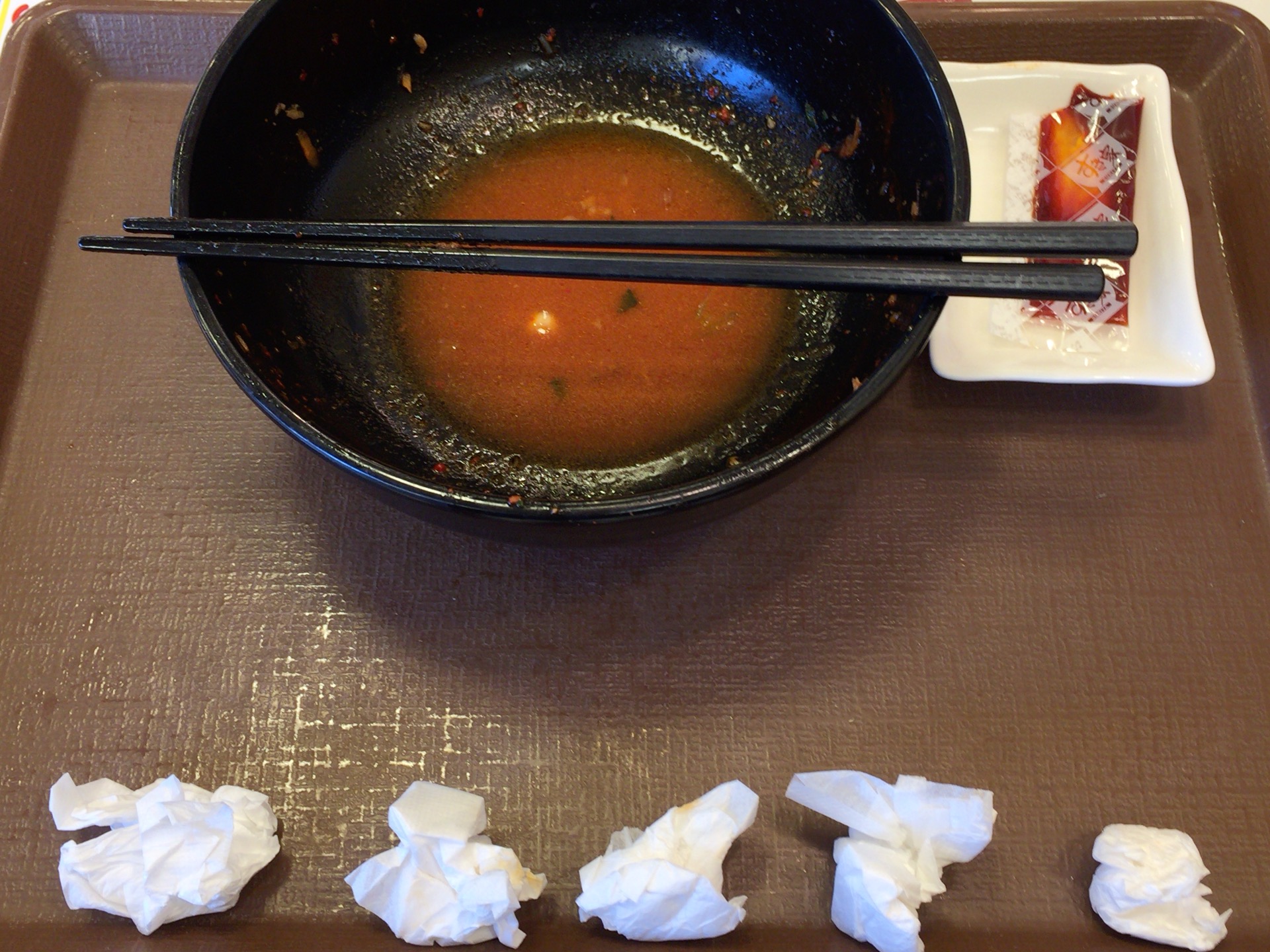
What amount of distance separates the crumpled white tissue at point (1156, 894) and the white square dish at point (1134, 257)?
1.79 feet

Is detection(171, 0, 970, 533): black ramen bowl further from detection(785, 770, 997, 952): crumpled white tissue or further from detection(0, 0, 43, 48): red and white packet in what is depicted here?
detection(0, 0, 43, 48): red and white packet

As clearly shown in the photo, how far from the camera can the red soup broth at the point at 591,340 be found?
1086 mm

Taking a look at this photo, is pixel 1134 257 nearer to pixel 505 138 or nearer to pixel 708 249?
pixel 708 249

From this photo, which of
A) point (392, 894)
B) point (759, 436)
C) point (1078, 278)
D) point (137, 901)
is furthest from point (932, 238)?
point (137, 901)

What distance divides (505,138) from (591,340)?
385mm

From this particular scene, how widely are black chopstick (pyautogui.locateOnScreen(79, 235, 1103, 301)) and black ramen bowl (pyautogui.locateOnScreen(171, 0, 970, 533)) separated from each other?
4cm

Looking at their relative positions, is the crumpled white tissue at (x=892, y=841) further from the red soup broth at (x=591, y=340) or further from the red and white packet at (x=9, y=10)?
the red and white packet at (x=9, y=10)

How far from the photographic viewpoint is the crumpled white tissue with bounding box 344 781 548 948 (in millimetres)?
852

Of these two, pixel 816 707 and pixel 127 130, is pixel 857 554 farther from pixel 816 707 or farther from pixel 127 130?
pixel 127 130

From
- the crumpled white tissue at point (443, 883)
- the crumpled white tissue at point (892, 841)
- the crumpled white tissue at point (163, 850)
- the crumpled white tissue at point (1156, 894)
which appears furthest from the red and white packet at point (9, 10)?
the crumpled white tissue at point (1156, 894)

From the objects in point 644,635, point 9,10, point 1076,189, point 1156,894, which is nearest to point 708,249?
point 644,635

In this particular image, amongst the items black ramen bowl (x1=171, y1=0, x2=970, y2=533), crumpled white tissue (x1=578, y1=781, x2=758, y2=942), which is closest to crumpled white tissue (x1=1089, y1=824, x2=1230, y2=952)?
crumpled white tissue (x1=578, y1=781, x2=758, y2=942)

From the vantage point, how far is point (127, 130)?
4.23 ft

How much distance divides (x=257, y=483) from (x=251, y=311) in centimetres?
23
